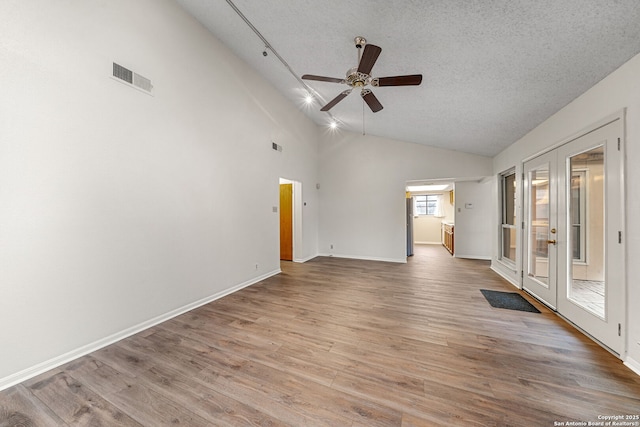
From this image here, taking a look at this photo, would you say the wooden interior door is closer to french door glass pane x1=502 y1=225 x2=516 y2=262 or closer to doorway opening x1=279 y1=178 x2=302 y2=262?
doorway opening x1=279 y1=178 x2=302 y2=262

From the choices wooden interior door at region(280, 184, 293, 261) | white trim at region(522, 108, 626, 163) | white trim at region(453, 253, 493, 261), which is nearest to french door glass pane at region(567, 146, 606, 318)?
white trim at region(522, 108, 626, 163)

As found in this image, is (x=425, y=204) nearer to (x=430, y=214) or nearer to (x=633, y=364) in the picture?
(x=430, y=214)

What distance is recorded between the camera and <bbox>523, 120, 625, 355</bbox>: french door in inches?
80.6

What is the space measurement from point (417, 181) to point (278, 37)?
4482mm

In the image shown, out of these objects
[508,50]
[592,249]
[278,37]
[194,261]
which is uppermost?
[278,37]

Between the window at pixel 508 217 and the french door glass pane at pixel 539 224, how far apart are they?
74 centimetres

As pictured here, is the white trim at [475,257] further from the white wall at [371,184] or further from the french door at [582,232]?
the french door at [582,232]

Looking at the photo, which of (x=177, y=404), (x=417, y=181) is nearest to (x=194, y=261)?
(x=177, y=404)

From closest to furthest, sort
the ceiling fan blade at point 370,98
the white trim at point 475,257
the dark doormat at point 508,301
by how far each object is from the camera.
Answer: the ceiling fan blade at point 370,98 < the dark doormat at point 508,301 < the white trim at point 475,257

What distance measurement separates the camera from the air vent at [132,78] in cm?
240

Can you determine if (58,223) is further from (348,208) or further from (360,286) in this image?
(348,208)

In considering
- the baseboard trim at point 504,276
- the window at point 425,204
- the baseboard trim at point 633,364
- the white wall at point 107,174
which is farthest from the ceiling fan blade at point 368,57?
the window at point 425,204

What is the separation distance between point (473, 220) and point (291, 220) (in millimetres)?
5140

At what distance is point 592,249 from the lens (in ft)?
8.06
